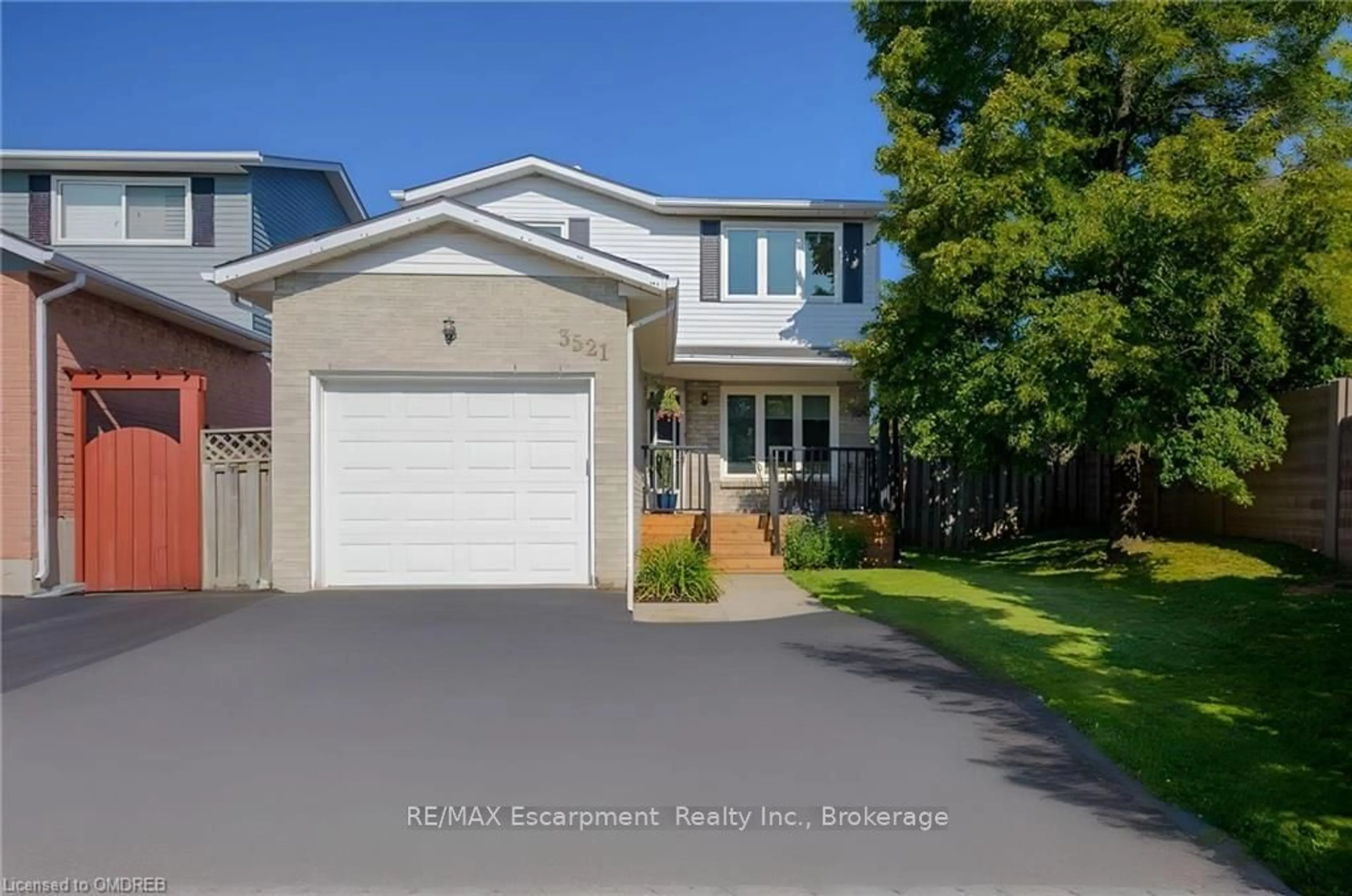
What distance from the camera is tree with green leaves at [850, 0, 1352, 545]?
32.2 feet

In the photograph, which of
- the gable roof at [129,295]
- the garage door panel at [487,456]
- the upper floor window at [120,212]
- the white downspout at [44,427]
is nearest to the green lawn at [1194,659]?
the garage door panel at [487,456]

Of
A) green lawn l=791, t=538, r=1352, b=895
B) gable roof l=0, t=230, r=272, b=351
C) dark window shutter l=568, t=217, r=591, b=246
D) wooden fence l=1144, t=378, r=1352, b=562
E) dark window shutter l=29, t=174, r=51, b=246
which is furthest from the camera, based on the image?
dark window shutter l=568, t=217, r=591, b=246

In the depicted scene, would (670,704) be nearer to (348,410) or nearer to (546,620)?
(546,620)

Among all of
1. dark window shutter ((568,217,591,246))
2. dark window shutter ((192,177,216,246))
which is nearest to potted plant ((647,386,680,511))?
dark window shutter ((568,217,591,246))

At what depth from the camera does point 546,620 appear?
8.26 metres

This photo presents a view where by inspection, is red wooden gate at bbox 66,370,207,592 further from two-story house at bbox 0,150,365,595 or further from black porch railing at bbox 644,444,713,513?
black porch railing at bbox 644,444,713,513

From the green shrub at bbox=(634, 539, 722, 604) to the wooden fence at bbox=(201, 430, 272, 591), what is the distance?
4.57 metres

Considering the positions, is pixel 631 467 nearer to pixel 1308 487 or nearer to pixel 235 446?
pixel 235 446

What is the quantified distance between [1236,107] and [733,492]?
10.1m

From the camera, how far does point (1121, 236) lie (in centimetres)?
1020

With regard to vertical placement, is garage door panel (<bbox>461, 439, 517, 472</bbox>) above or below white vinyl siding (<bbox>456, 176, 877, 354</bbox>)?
below

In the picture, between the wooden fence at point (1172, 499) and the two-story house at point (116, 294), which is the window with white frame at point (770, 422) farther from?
the two-story house at point (116, 294)

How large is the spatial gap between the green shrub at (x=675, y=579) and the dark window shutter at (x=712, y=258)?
25.3 ft

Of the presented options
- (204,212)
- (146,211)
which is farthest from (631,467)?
(146,211)
